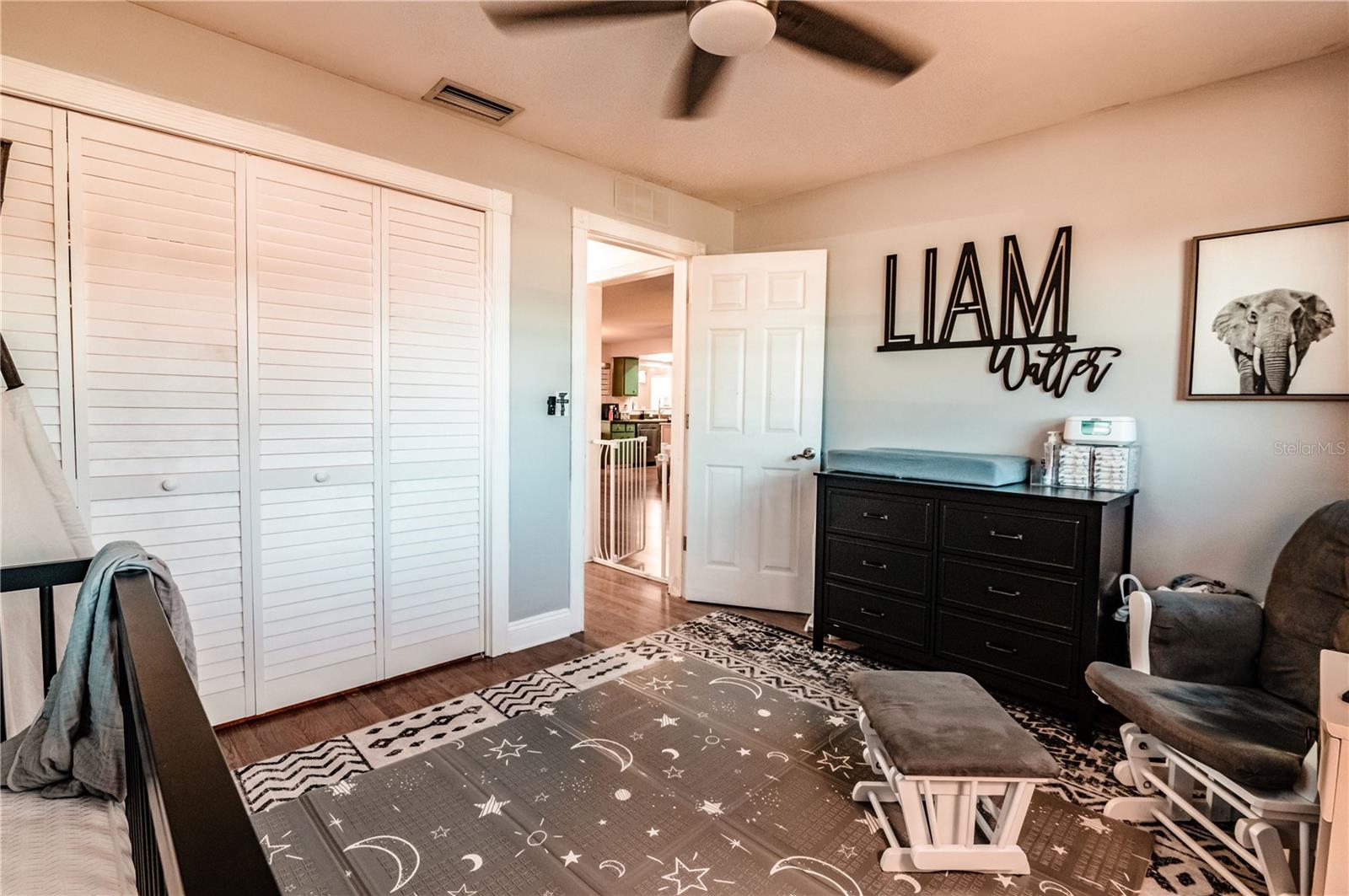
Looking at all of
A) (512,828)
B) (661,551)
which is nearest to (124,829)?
(512,828)

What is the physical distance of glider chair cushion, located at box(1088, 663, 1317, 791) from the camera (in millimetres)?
1494

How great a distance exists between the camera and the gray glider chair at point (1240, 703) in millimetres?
1496

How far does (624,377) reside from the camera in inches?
519

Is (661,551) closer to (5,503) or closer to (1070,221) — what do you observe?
(1070,221)

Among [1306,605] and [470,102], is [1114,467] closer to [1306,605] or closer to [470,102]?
[1306,605]

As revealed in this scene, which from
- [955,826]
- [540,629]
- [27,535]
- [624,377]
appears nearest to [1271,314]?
[955,826]

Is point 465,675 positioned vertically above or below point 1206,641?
below

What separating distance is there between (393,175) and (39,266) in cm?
120

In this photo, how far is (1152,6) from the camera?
1.97m

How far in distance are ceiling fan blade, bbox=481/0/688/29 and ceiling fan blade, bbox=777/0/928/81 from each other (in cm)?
33

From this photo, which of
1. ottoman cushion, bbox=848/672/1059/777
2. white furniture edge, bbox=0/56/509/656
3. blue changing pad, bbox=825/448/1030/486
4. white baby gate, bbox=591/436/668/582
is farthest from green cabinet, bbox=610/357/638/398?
ottoman cushion, bbox=848/672/1059/777

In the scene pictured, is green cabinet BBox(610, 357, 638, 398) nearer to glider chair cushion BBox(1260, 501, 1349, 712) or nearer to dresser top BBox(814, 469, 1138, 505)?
dresser top BBox(814, 469, 1138, 505)

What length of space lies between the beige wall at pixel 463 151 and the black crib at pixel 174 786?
1929 millimetres

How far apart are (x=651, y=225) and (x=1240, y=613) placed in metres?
3.14
